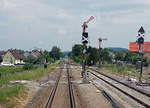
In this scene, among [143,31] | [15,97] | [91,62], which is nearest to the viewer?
[15,97]

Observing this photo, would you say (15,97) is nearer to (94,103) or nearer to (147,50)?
(94,103)

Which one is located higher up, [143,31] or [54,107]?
[143,31]

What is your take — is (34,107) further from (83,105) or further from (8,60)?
(8,60)

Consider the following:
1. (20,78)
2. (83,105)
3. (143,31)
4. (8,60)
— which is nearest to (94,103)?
A: (83,105)

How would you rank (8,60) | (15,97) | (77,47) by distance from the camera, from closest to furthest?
(15,97) → (8,60) → (77,47)

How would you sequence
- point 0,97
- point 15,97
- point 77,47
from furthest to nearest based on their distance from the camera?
point 77,47
point 15,97
point 0,97

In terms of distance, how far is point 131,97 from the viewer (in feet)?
50.8

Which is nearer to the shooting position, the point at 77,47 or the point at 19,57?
the point at 19,57

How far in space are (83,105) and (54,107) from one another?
1627mm

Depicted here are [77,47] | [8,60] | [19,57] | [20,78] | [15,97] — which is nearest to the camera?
[15,97]

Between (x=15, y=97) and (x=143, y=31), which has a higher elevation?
(x=143, y=31)

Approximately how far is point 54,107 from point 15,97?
A: 3.31 metres

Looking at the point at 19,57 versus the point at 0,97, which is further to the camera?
the point at 19,57

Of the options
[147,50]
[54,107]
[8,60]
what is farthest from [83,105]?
[8,60]
